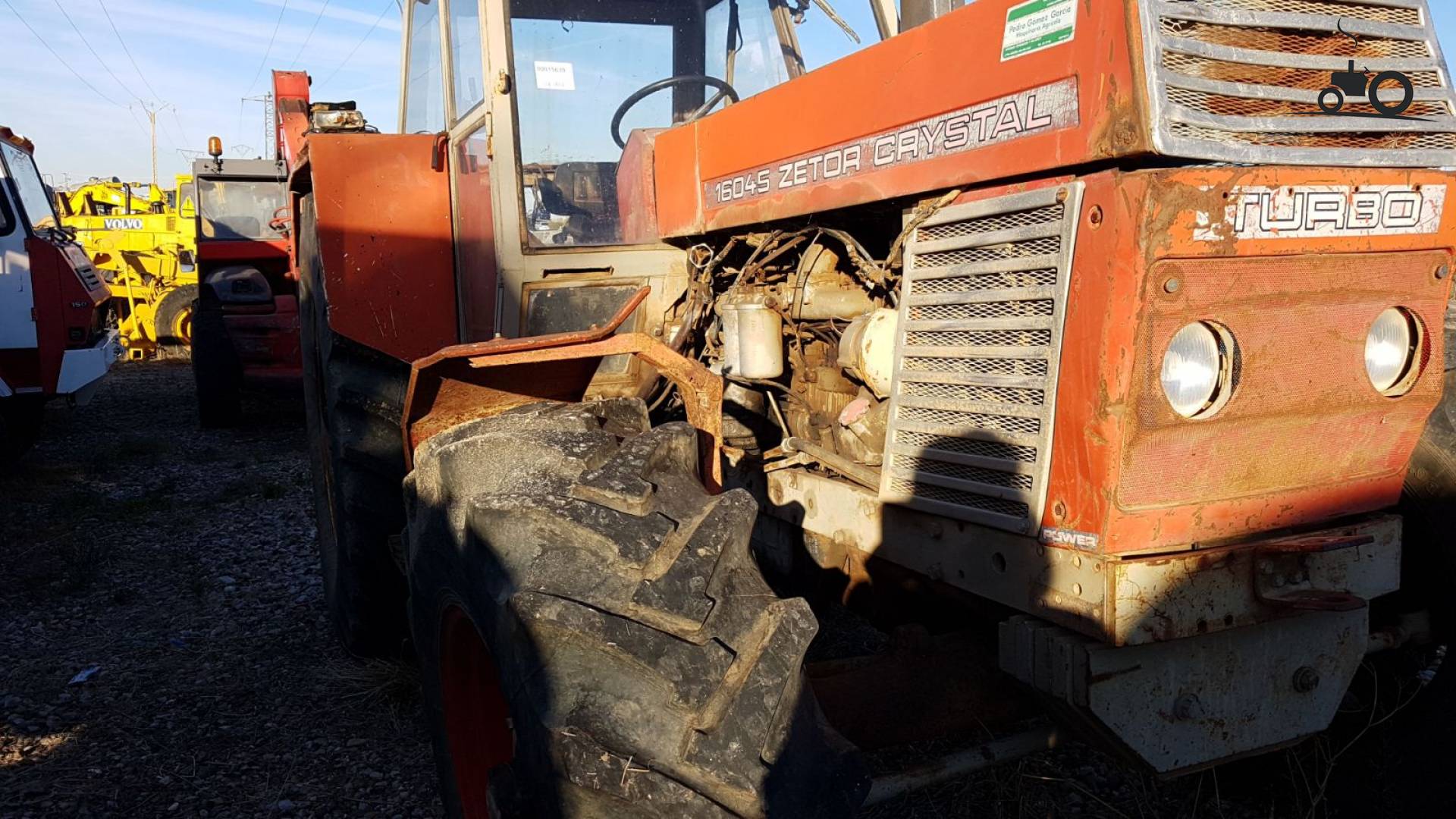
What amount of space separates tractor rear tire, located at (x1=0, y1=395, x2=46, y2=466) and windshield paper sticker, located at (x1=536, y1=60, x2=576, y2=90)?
643 centimetres

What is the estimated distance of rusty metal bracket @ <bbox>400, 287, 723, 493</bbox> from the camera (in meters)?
2.36

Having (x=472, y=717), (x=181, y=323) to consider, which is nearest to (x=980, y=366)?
(x=472, y=717)

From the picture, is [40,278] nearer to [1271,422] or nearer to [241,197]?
[241,197]

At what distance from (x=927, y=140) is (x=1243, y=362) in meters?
0.71

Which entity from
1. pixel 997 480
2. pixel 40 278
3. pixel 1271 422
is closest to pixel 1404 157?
pixel 1271 422

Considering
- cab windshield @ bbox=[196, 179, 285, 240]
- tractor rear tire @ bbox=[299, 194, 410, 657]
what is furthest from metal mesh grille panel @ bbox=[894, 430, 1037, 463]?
cab windshield @ bbox=[196, 179, 285, 240]

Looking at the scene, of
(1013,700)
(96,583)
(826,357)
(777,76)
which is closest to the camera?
(1013,700)

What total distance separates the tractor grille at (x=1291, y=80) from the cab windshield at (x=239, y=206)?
436 inches

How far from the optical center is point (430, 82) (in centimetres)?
398

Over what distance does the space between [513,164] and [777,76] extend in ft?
2.81

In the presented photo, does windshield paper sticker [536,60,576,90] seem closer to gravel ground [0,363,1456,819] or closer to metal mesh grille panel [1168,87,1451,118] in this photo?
gravel ground [0,363,1456,819]

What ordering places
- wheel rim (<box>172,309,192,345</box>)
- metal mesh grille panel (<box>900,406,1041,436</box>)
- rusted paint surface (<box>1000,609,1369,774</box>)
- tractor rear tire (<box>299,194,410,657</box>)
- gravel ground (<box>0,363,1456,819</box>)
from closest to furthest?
rusted paint surface (<box>1000,609,1369,774</box>), metal mesh grille panel (<box>900,406,1041,436</box>), gravel ground (<box>0,363,1456,819</box>), tractor rear tire (<box>299,194,410,657</box>), wheel rim (<box>172,309,192,345</box>)

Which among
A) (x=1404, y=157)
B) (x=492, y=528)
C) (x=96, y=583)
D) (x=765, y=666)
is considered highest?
(x=1404, y=157)

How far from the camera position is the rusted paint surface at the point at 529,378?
93.0 inches
